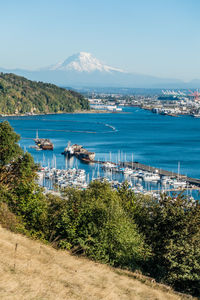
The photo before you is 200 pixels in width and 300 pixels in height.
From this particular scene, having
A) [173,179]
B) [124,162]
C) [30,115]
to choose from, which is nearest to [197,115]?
[30,115]

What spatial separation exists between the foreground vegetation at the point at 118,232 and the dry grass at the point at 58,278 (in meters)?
0.46

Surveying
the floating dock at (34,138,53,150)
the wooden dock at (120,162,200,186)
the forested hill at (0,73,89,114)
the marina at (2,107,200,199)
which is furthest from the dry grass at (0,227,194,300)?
the forested hill at (0,73,89,114)

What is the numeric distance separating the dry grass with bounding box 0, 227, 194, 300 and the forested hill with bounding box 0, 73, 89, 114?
2241 inches

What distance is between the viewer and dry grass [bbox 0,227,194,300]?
3.89 meters

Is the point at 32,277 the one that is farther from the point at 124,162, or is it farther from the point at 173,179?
the point at 124,162

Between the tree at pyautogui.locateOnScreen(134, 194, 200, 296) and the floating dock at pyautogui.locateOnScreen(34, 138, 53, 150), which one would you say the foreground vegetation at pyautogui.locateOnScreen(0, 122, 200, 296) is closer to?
the tree at pyautogui.locateOnScreen(134, 194, 200, 296)

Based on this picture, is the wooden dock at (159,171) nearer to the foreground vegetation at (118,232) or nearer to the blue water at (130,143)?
the blue water at (130,143)

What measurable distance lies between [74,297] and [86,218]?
6.91 feet

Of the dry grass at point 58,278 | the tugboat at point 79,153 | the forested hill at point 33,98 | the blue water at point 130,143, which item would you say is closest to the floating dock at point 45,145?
the blue water at point 130,143

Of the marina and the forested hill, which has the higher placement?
the forested hill

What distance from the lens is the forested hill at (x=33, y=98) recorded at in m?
63.1

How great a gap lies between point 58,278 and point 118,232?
1.41 metres

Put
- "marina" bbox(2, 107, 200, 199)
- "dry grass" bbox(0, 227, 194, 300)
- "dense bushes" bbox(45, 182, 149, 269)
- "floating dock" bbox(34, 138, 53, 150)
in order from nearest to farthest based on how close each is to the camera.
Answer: "dry grass" bbox(0, 227, 194, 300) < "dense bushes" bbox(45, 182, 149, 269) < "marina" bbox(2, 107, 200, 199) < "floating dock" bbox(34, 138, 53, 150)

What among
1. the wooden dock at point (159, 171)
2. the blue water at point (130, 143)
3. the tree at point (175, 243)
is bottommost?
the wooden dock at point (159, 171)
